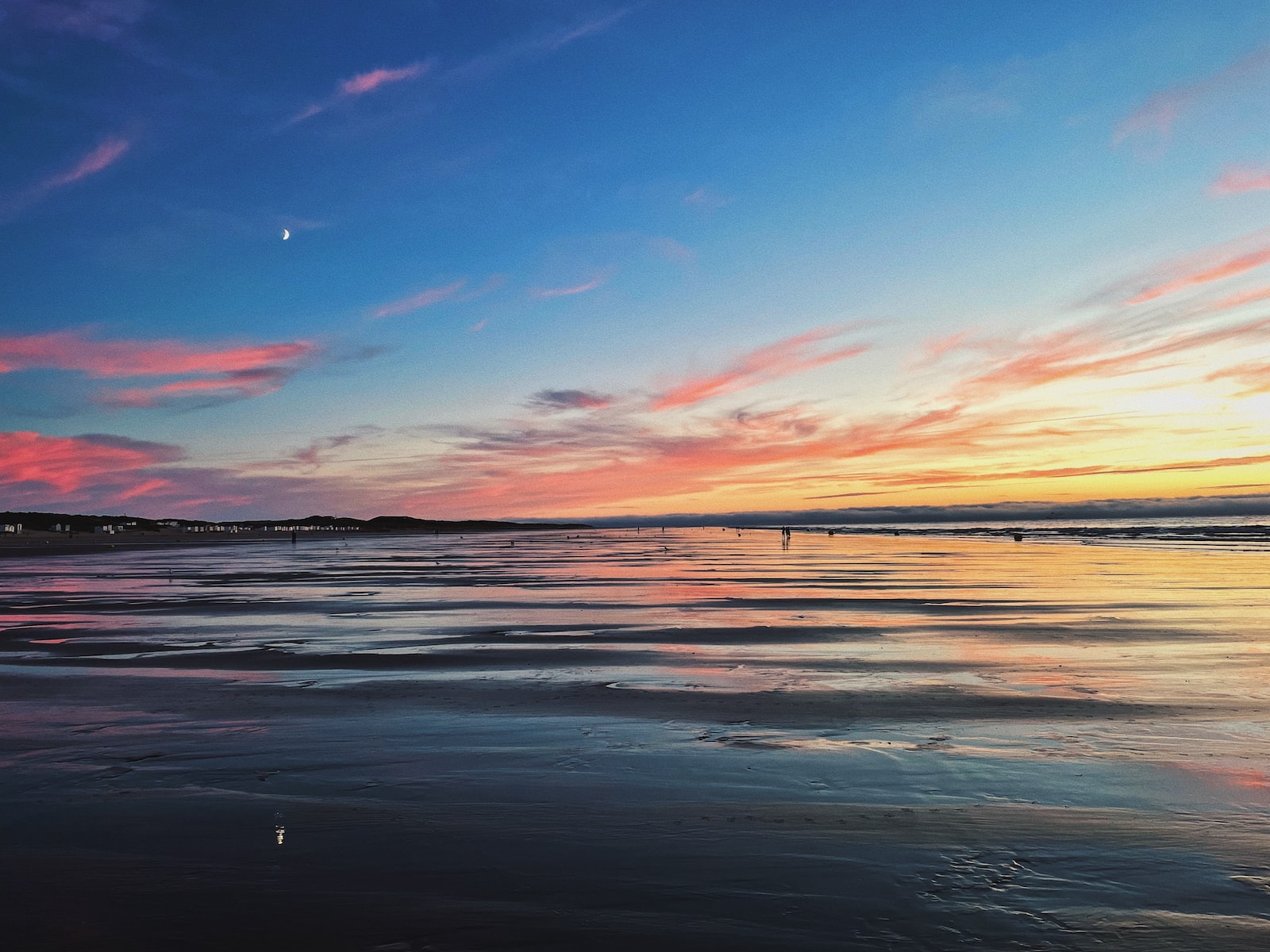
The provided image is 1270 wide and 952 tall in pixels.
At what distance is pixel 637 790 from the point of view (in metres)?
7.45

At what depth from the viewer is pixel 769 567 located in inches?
1783

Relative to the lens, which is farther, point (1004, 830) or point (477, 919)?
point (1004, 830)

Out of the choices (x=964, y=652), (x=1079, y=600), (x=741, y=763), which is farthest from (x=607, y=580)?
(x=741, y=763)

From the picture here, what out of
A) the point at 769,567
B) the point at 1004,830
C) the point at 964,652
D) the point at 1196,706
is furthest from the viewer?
the point at 769,567

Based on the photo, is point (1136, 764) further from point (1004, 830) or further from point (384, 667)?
point (384, 667)

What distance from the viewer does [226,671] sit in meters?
13.9

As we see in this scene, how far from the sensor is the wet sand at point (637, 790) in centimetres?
505

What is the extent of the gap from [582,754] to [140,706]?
650 centimetres

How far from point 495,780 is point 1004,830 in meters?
4.30

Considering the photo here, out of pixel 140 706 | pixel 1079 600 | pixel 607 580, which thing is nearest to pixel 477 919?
pixel 140 706

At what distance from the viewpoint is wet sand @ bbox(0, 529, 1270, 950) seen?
5.05 meters

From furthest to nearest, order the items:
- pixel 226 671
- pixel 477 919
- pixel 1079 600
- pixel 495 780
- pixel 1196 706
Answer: pixel 1079 600
pixel 226 671
pixel 1196 706
pixel 495 780
pixel 477 919

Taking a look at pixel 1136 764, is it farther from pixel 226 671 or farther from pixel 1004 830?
pixel 226 671

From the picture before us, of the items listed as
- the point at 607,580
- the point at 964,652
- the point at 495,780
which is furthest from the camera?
the point at 607,580
